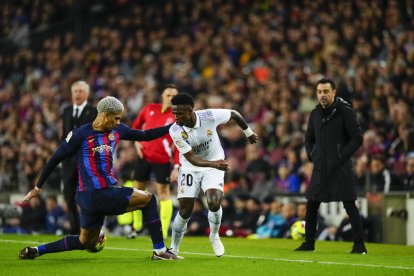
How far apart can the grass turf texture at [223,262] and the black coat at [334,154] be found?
0.79 meters

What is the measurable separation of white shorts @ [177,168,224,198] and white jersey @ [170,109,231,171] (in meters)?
0.06

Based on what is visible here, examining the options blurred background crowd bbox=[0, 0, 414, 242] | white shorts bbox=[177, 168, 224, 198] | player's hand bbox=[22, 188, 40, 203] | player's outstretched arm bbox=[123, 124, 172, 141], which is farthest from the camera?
blurred background crowd bbox=[0, 0, 414, 242]

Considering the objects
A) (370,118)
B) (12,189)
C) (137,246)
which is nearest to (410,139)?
(370,118)

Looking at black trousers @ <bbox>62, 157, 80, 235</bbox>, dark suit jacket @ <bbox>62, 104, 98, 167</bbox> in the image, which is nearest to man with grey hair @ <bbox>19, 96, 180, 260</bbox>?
black trousers @ <bbox>62, 157, 80, 235</bbox>

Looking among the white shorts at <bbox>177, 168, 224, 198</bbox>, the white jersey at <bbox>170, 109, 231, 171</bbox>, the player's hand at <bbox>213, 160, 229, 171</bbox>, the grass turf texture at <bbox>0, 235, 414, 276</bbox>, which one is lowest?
the grass turf texture at <bbox>0, 235, 414, 276</bbox>

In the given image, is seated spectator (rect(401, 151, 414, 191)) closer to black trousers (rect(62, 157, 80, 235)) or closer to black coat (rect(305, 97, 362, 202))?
black coat (rect(305, 97, 362, 202))

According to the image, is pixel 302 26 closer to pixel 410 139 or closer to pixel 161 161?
pixel 410 139

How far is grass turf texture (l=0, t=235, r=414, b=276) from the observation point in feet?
31.5

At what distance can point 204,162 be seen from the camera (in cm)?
1084

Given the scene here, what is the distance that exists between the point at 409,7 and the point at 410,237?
7.01m

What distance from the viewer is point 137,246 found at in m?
13.4

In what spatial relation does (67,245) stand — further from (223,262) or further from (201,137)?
(201,137)

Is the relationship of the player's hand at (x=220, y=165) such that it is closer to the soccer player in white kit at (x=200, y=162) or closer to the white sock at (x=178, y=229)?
the soccer player in white kit at (x=200, y=162)

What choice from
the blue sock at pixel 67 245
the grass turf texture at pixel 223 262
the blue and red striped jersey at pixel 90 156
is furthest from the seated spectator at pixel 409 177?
the blue sock at pixel 67 245
